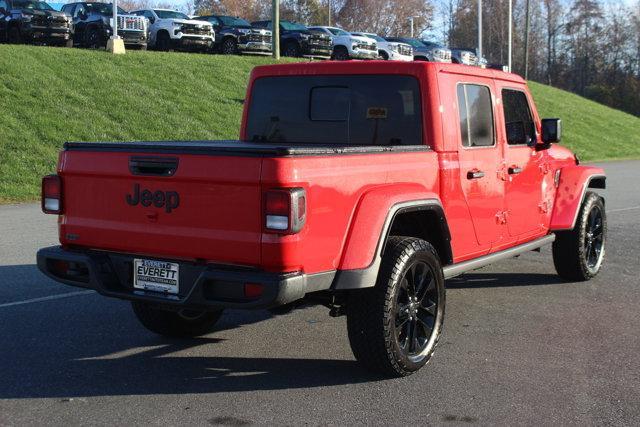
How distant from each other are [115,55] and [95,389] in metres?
23.5

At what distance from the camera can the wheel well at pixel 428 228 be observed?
5.21 metres

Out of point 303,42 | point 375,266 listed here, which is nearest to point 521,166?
point 375,266

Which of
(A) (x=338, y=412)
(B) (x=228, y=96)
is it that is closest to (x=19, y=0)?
(B) (x=228, y=96)

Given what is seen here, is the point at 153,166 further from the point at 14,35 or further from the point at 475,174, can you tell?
the point at 14,35

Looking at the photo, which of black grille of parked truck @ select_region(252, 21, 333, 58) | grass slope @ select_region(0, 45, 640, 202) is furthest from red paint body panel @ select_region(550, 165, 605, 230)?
black grille of parked truck @ select_region(252, 21, 333, 58)

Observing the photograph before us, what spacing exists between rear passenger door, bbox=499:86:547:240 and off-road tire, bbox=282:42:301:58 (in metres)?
28.5

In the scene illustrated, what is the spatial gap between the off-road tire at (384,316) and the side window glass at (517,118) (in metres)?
2.02

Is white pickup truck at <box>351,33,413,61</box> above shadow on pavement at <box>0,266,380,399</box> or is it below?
above

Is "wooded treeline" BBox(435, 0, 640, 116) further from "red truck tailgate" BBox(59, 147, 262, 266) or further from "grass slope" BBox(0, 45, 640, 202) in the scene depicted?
"red truck tailgate" BBox(59, 147, 262, 266)

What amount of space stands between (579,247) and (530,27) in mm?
100676

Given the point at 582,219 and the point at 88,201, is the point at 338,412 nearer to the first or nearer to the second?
the point at 88,201

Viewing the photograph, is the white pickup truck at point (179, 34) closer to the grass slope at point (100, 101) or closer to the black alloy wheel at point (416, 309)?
the grass slope at point (100, 101)

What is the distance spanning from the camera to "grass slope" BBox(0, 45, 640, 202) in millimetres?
18047

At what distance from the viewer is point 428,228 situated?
5312 millimetres
